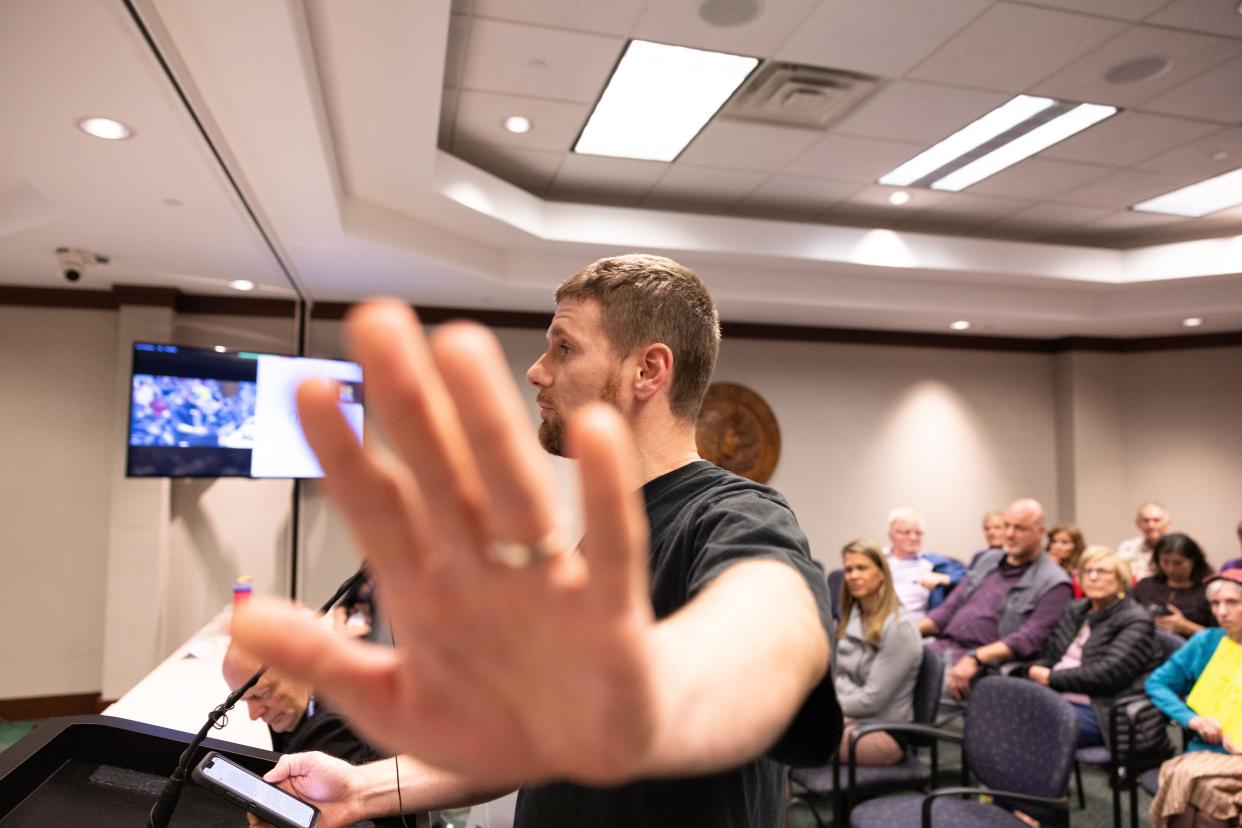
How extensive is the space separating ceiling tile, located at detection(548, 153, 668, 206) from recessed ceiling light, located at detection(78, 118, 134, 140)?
2235 mm

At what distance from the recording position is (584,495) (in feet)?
1.09

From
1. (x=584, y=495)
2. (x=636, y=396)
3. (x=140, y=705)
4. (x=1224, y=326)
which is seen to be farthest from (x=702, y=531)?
(x=1224, y=326)

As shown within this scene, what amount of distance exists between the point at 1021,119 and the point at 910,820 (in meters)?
3.33

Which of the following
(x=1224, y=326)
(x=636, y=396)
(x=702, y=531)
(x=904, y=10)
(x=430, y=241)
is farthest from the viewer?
(x=1224, y=326)

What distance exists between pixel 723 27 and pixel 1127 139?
2552 millimetres

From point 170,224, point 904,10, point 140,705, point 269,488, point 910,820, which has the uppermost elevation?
point 904,10

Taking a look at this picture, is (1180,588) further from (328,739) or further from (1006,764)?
(328,739)

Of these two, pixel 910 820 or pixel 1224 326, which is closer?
pixel 910 820

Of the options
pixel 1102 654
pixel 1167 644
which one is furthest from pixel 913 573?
pixel 1102 654

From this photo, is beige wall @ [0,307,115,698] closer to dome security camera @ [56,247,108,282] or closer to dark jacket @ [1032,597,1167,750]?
dome security camera @ [56,247,108,282]

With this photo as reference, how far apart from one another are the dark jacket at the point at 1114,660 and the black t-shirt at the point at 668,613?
3.19 m

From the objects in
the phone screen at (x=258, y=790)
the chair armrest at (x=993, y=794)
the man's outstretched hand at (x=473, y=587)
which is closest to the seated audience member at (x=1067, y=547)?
the chair armrest at (x=993, y=794)

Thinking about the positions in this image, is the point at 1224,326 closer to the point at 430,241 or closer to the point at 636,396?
the point at 430,241

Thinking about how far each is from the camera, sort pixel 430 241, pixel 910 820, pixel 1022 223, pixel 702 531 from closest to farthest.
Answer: pixel 702 531
pixel 910 820
pixel 430 241
pixel 1022 223
